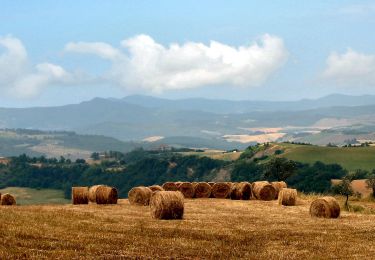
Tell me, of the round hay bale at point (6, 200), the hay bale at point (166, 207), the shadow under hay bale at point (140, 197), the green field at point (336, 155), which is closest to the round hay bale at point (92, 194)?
the shadow under hay bale at point (140, 197)

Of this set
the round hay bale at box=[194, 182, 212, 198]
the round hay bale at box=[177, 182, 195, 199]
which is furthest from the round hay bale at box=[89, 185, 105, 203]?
the round hay bale at box=[194, 182, 212, 198]

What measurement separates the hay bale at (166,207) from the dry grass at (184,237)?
588 millimetres

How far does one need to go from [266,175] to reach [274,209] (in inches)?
1236

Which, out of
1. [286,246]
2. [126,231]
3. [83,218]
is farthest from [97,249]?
[83,218]

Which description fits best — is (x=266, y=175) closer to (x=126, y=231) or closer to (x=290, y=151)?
(x=126, y=231)

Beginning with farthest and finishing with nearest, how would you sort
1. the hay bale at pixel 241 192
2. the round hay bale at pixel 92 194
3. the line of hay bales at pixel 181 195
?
the hay bale at pixel 241 192, the round hay bale at pixel 92 194, the line of hay bales at pixel 181 195

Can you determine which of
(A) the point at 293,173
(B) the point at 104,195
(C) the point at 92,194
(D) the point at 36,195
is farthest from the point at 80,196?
(D) the point at 36,195

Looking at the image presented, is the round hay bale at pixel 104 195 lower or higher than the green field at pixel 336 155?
lower

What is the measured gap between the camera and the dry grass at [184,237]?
17.5 meters

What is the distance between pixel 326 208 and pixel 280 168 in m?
34.6

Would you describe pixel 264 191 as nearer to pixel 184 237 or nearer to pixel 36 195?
pixel 184 237

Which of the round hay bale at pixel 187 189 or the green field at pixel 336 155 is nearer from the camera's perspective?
the round hay bale at pixel 187 189

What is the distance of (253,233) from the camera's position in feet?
75.2

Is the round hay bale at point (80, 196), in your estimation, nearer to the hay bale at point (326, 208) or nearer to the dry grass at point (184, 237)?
the dry grass at point (184, 237)
